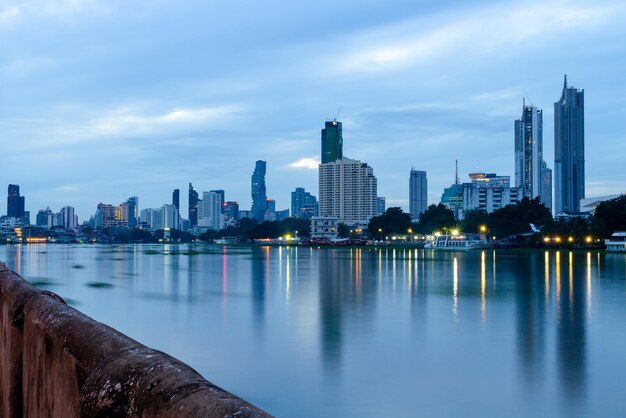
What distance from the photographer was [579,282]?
188 ft

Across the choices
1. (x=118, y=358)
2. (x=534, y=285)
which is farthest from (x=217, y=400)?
(x=534, y=285)

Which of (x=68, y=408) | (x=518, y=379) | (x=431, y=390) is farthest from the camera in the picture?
(x=518, y=379)

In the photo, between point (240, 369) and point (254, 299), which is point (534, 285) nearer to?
point (254, 299)

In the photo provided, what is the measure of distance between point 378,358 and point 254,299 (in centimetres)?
2201

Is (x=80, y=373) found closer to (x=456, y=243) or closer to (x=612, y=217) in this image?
(x=612, y=217)

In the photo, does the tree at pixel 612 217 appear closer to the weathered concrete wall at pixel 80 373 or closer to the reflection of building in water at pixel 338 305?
the reflection of building in water at pixel 338 305

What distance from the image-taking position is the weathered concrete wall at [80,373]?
2.73 m

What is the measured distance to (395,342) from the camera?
1082 inches

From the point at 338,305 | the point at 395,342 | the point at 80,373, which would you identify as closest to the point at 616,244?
the point at 338,305

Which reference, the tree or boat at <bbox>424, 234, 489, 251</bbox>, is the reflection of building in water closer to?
the tree

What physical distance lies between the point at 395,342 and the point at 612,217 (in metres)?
132

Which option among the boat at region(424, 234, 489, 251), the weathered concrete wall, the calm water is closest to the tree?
the boat at region(424, 234, 489, 251)

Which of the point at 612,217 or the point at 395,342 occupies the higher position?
the point at 612,217

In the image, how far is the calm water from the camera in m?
18.4
